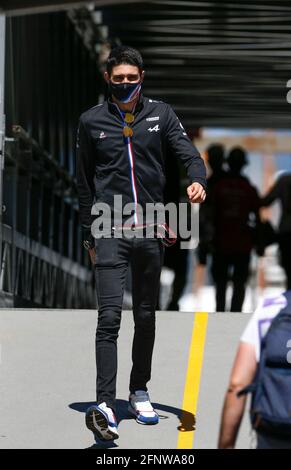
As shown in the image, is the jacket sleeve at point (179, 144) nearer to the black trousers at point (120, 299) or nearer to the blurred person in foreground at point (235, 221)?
the black trousers at point (120, 299)

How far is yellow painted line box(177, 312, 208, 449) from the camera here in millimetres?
7125

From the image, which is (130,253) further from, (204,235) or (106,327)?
(204,235)

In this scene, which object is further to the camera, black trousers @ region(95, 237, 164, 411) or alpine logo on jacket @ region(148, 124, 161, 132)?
alpine logo on jacket @ region(148, 124, 161, 132)

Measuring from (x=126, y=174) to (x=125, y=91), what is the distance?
427 mm

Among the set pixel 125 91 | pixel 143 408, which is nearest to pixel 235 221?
pixel 143 408

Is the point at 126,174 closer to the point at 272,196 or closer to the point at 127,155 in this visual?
the point at 127,155

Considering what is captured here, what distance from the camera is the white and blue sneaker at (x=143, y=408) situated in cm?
719

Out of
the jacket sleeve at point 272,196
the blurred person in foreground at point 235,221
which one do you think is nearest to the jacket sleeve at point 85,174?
the blurred person in foreground at point 235,221

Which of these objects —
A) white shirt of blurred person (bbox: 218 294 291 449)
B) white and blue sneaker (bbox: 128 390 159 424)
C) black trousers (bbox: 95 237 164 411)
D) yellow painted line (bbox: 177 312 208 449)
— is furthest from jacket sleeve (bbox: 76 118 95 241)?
white shirt of blurred person (bbox: 218 294 291 449)

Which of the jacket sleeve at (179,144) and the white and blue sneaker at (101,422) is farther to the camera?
the jacket sleeve at (179,144)

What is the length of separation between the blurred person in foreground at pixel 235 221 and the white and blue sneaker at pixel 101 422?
5627mm

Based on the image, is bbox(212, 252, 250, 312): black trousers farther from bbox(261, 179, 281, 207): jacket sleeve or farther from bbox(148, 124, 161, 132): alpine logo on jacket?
bbox(148, 124, 161, 132): alpine logo on jacket

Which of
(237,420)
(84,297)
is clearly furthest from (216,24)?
(237,420)
